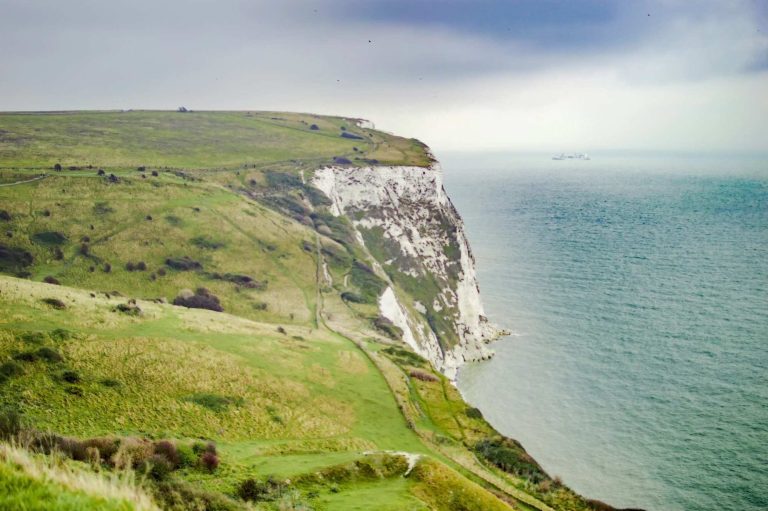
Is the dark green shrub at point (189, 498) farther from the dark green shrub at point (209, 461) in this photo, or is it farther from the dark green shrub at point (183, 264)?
the dark green shrub at point (183, 264)

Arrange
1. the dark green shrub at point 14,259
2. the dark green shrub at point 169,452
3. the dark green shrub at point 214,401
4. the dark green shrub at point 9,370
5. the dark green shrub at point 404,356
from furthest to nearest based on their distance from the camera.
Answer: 1. the dark green shrub at point 14,259
2. the dark green shrub at point 404,356
3. the dark green shrub at point 214,401
4. the dark green shrub at point 9,370
5. the dark green shrub at point 169,452

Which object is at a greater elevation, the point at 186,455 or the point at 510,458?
the point at 186,455

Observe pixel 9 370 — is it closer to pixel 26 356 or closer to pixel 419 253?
pixel 26 356

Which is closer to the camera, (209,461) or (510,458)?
(209,461)

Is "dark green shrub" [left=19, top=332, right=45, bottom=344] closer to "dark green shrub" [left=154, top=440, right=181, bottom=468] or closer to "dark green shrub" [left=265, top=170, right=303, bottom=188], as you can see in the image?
"dark green shrub" [left=154, top=440, right=181, bottom=468]

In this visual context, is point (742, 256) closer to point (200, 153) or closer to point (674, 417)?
point (674, 417)

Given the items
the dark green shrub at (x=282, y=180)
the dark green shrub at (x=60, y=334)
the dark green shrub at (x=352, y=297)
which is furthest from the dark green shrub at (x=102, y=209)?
the dark green shrub at (x=60, y=334)

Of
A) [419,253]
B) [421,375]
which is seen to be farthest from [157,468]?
[419,253]
